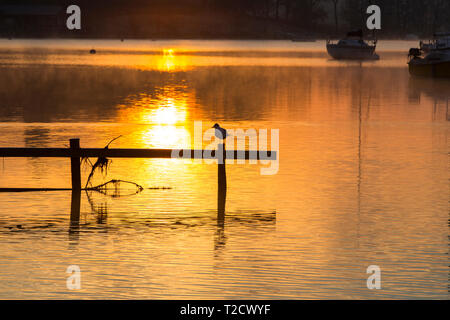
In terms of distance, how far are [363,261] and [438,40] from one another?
72.8 meters

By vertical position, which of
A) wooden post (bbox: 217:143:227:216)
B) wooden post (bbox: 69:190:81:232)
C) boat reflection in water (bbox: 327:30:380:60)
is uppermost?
boat reflection in water (bbox: 327:30:380:60)

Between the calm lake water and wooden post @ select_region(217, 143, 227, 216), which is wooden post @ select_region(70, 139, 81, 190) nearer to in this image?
the calm lake water

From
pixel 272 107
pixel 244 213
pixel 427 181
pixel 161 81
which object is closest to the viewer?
pixel 244 213

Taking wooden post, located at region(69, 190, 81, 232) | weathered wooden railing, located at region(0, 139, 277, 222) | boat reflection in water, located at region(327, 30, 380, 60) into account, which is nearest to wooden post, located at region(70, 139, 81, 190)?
weathered wooden railing, located at region(0, 139, 277, 222)

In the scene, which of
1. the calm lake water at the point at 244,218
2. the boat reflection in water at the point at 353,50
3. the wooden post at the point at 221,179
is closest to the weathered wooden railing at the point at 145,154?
the wooden post at the point at 221,179

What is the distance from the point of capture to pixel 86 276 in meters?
15.6

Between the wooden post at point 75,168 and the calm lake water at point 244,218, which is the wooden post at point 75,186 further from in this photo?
the calm lake water at point 244,218

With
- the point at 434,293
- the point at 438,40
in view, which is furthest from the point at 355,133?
the point at 438,40

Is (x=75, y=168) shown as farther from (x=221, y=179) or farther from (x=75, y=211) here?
(x=221, y=179)

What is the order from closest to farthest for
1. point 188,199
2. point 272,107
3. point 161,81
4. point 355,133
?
point 188,199 < point 355,133 < point 272,107 < point 161,81

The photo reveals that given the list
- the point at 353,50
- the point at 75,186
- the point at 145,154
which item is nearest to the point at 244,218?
the point at 145,154

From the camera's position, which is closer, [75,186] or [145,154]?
[145,154]

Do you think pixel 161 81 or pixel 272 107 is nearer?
pixel 272 107

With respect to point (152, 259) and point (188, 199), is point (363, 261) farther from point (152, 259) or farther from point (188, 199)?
point (188, 199)
